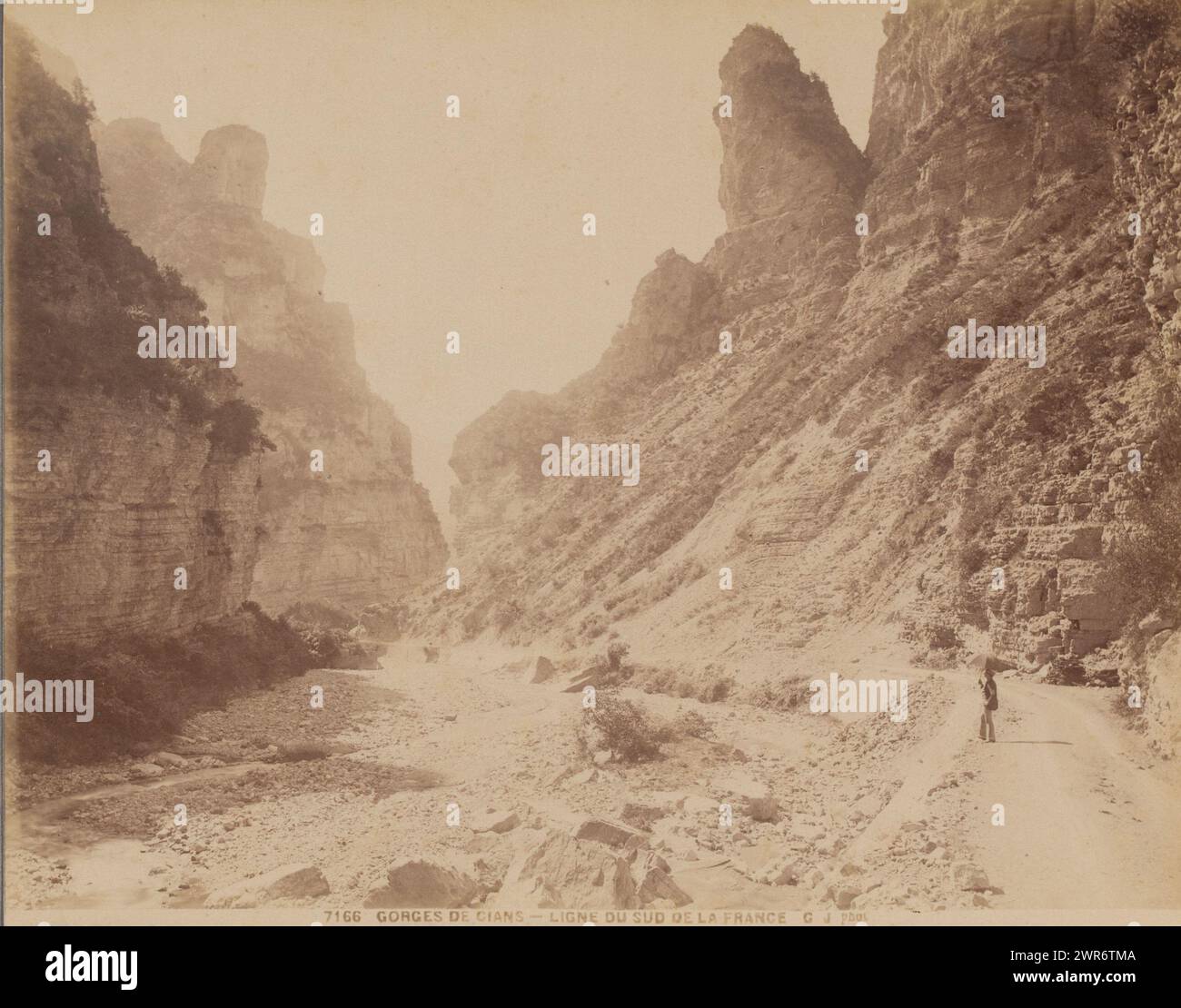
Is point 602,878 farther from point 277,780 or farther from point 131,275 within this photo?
point 131,275

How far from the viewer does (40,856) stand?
10.6 metres

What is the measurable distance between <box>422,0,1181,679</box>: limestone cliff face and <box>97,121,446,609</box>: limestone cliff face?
1029cm

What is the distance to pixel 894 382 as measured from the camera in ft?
79.0

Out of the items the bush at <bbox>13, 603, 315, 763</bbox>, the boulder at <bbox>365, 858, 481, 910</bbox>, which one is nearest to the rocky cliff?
the bush at <bbox>13, 603, 315, 763</bbox>

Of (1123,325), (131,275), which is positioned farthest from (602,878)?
(131,275)

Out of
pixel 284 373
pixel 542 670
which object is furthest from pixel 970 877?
pixel 284 373

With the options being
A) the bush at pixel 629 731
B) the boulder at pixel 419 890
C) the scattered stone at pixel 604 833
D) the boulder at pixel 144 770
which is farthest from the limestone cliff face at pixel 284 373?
the scattered stone at pixel 604 833

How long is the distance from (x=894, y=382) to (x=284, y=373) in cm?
3921

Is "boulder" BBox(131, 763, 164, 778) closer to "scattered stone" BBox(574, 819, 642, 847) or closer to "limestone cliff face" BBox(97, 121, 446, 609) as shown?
"scattered stone" BBox(574, 819, 642, 847)

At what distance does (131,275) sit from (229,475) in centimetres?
549

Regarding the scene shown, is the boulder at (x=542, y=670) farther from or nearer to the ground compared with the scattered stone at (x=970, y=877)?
farther from the ground

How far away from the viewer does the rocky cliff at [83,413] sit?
46.8 ft

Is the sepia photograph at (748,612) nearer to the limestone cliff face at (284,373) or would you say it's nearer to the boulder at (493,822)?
the boulder at (493,822)

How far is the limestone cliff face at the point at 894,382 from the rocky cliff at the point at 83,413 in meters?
12.1
